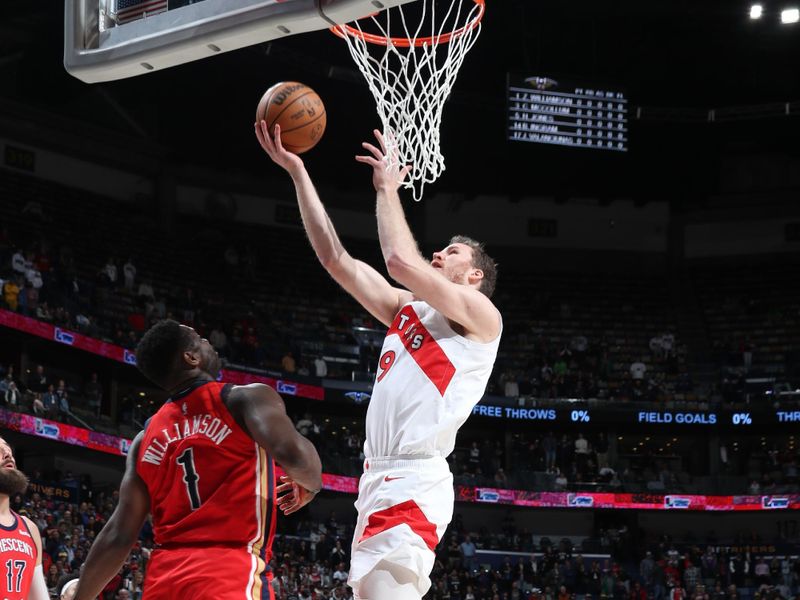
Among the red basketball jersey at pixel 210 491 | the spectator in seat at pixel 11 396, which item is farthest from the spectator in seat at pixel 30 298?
the red basketball jersey at pixel 210 491

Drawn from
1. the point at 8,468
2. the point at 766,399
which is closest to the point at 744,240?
the point at 766,399

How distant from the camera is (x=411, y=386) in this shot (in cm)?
462

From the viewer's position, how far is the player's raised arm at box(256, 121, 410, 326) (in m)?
4.83

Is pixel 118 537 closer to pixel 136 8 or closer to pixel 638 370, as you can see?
pixel 136 8

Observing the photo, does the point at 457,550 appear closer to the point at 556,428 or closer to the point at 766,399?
the point at 556,428

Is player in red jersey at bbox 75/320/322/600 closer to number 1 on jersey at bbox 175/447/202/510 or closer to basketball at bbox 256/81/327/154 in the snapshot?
number 1 on jersey at bbox 175/447/202/510

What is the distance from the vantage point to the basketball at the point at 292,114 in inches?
208

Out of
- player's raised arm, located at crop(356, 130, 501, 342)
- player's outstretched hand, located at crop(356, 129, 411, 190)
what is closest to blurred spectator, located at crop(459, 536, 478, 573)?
player's raised arm, located at crop(356, 130, 501, 342)

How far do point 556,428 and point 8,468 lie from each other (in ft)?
76.7

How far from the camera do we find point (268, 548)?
13.3ft

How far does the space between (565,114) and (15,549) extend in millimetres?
18966

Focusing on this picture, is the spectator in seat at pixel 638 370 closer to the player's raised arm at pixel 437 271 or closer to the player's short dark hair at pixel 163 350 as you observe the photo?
the player's raised arm at pixel 437 271

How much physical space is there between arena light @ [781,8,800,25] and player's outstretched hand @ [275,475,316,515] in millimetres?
23195

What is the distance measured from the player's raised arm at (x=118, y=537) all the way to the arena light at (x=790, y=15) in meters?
23.3
